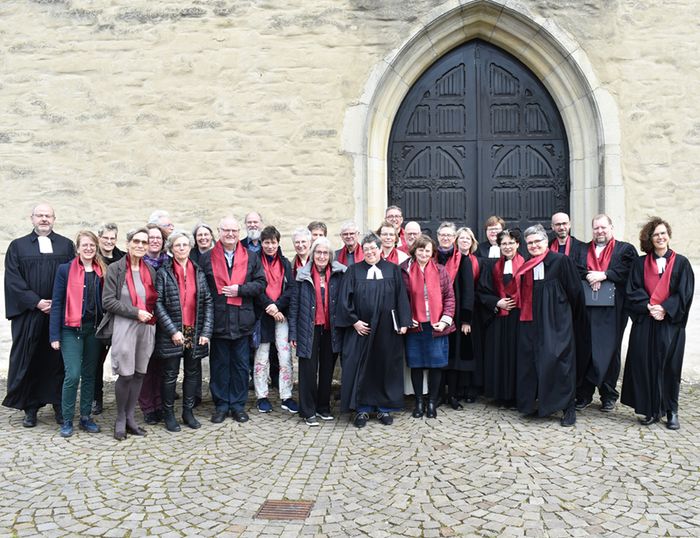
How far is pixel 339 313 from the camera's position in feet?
16.7

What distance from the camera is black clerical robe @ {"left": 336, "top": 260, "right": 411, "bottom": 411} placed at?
5082 mm

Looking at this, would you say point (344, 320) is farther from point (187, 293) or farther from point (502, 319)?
point (502, 319)

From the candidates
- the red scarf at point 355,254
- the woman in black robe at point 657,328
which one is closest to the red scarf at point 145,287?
the red scarf at point 355,254

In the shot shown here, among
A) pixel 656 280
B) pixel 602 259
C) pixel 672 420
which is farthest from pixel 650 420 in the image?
pixel 602 259

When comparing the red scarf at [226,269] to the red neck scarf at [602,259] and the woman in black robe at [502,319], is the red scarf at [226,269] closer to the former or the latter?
the woman in black robe at [502,319]

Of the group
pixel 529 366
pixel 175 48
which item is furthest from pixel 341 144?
pixel 529 366

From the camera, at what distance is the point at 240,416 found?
5168 millimetres

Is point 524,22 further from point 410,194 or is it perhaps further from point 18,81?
point 18,81

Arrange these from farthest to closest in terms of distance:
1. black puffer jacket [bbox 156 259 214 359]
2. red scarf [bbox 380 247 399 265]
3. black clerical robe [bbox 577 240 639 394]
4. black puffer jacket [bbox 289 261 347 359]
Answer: red scarf [bbox 380 247 399 265] < black clerical robe [bbox 577 240 639 394] < black puffer jacket [bbox 289 261 347 359] < black puffer jacket [bbox 156 259 214 359]

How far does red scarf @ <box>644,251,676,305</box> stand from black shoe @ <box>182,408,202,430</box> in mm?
3739

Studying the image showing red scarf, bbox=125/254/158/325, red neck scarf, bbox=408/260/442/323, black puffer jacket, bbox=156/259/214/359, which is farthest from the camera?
red neck scarf, bbox=408/260/442/323

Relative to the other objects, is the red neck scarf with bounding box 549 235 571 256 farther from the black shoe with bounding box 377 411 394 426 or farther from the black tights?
the black shoe with bounding box 377 411 394 426

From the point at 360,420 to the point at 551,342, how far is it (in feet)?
5.42

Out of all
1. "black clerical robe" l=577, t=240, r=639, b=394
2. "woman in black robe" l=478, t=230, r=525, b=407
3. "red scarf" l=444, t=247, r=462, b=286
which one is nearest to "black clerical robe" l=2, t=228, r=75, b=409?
"red scarf" l=444, t=247, r=462, b=286
